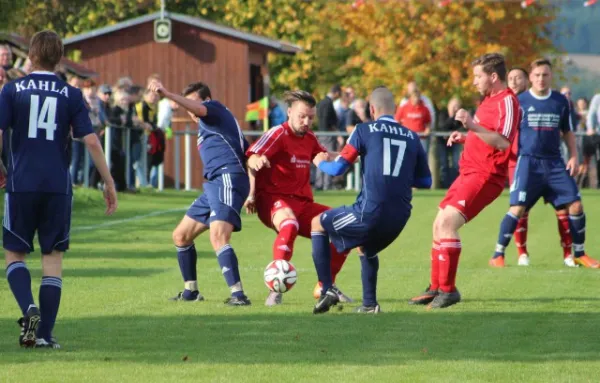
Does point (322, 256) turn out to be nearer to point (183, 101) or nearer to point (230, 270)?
point (230, 270)

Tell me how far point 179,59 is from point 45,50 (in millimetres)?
29150

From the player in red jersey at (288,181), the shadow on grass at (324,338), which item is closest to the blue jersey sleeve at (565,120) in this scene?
the player in red jersey at (288,181)

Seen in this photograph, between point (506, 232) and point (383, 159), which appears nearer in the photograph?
point (383, 159)

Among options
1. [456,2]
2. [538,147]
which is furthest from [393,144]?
[456,2]

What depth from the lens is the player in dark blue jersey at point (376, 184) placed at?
10859 millimetres

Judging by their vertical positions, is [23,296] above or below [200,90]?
below

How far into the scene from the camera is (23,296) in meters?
9.18

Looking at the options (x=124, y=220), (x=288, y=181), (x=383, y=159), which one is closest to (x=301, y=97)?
(x=288, y=181)

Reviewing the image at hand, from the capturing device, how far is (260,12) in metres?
58.1

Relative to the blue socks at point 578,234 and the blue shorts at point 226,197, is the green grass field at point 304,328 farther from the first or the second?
the blue shorts at point 226,197

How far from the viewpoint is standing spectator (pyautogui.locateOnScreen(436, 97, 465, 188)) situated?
→ 3294 cm

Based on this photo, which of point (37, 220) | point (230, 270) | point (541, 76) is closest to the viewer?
point (37, 220)

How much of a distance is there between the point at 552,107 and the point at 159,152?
1513cm

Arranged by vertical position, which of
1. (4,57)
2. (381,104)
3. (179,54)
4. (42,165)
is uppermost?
(179,54)
